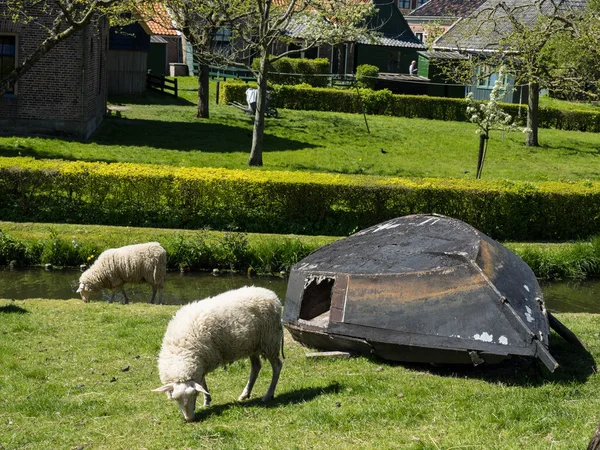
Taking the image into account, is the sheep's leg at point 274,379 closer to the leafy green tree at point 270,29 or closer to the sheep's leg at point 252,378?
the sheep's leg at point 252,378

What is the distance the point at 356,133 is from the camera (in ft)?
111

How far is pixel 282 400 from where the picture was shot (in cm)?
857

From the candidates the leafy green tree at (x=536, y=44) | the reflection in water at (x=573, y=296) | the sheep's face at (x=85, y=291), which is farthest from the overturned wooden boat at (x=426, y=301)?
the leafy green tree at (x=536, y=44)

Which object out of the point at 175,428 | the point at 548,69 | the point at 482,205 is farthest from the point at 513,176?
the point at 175,428

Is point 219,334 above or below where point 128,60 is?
below

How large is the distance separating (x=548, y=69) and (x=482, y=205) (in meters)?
8.58

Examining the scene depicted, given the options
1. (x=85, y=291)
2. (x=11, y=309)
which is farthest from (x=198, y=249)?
(x=11, y=309)

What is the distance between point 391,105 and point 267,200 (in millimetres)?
21280

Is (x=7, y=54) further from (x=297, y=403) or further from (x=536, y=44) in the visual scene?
(x=297, y=403)

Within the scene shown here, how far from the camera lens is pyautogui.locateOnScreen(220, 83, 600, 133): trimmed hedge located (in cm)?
3894

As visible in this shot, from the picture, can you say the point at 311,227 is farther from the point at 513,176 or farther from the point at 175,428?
the point at 175,428

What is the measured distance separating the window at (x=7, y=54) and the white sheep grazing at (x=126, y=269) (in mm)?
14670

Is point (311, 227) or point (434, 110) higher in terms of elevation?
point (434, 110)

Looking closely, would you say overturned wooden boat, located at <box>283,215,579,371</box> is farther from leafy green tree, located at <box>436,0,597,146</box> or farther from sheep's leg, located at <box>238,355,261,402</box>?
leafy green tree, located at <box>436,0,597,146</box>
